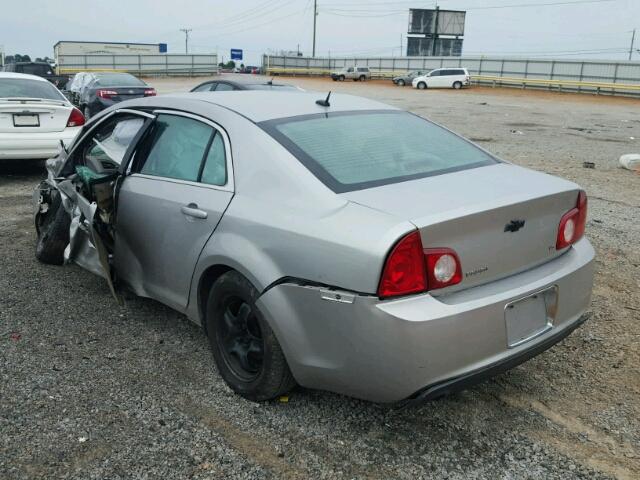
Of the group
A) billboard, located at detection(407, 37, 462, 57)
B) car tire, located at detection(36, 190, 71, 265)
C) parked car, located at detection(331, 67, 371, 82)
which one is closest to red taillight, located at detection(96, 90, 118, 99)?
car tire, located at detection(36, 190, 71, 265)

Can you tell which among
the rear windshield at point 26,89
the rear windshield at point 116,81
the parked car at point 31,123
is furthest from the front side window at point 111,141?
the rear windshield at point 116,81

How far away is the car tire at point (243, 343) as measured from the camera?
2980 mm

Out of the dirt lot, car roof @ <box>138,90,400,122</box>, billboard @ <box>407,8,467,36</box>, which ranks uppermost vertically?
billboard @ <box>407,8,467,36</box>

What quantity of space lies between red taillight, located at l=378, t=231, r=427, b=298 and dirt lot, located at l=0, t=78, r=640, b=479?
809mm

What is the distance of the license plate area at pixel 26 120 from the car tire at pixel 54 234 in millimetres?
3834

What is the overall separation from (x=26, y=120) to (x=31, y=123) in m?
0.07

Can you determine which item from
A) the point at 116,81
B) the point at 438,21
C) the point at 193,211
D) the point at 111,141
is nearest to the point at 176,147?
the point at 193,211

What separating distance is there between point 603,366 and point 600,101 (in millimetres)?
33180

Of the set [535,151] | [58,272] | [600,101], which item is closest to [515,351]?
[58,272]

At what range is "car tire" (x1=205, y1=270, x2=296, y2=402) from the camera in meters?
2.98

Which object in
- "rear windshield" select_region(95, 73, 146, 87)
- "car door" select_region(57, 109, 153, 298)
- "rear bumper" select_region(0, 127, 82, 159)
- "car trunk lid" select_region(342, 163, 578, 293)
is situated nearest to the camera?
"car trunk lid" select_region(342, 163, 578, 293)

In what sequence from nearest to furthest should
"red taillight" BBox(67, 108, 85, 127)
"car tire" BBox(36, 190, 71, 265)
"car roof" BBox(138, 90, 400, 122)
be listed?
"car roof" BBox(138, 90, 400, 122) → "car tire" BBox(36, 190, 71, 265) → "red taillight" BBox(67, 108, 85, 127)

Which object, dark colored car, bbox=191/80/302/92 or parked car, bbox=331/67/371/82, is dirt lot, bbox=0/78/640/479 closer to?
dark colored car, bbox=191/80/302/92

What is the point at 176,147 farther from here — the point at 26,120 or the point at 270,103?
the point at 26,120
